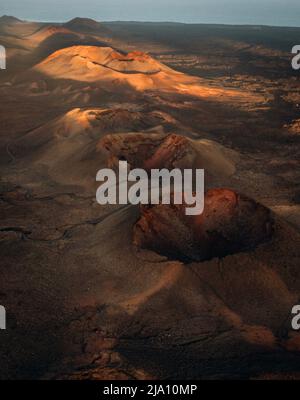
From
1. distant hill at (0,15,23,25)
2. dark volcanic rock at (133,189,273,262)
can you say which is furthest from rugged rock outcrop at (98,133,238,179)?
distant hill at (0,15,23,25)

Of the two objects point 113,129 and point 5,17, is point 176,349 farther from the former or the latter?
point 5,17

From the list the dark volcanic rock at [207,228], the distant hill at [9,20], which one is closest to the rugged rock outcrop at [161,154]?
the dark volcanic rock at [207,228]

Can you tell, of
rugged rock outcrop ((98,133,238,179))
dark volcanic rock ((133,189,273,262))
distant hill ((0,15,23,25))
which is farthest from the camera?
distant hill ((0,15,23,25))

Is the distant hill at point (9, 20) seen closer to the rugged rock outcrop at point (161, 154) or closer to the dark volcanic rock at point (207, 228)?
the rugged rock outcrop at point (161, 154)

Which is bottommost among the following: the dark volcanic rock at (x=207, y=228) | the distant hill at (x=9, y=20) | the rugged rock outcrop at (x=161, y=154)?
the dark volcanic rock at (x=207, y=228)

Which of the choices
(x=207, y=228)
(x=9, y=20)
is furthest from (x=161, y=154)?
(x=9, y=20)

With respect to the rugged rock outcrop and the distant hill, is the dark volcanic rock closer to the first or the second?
the rugged rock outcrop

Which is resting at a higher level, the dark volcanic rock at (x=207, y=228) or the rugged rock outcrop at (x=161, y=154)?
the rugged rock outcrop at (x=161, y=154)

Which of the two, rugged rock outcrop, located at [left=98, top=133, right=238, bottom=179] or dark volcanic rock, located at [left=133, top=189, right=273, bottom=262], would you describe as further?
rugged rock outcrop, located at [left=98, top=133, right=238, bottom=179]

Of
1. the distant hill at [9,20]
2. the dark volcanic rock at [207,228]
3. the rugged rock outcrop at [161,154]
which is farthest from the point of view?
the distant hill at [9,20]

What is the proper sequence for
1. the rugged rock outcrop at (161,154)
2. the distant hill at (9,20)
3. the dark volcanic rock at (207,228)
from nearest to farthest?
the dark volcanic rock at (207,228), the rugged rock outcrop at (161,154), the distant hill at (9,20)
